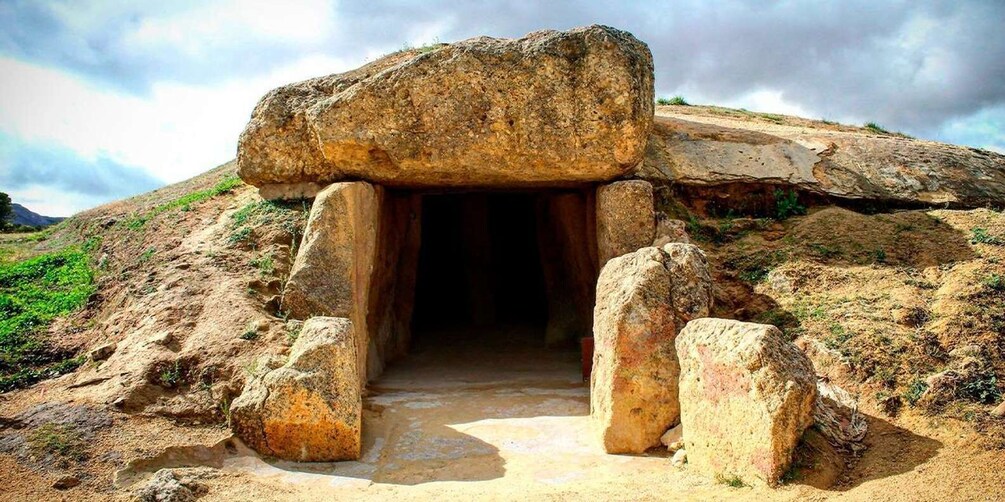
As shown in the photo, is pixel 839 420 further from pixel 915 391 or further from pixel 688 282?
pixel 688 282

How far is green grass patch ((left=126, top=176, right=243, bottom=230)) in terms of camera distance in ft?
36.4

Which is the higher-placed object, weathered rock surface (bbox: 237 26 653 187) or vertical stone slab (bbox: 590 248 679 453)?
weathered rock surface (bbox: 237 26 653 187)

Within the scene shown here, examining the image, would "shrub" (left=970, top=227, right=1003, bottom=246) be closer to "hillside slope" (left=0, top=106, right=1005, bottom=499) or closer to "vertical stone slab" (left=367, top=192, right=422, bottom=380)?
"hillside slope" (left=0, top=106, right=1005, bottom=499)

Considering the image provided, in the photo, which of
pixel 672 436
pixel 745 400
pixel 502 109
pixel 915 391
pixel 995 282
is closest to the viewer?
pixel 745 400

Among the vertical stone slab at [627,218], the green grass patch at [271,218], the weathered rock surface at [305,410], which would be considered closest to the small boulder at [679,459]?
the weathered rock surface at [305,410]

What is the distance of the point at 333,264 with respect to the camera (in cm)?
862

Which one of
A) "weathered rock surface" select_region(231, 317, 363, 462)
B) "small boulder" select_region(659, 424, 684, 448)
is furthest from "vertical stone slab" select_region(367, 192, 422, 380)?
"small boulder" select_region(659, 424, 684, 448)

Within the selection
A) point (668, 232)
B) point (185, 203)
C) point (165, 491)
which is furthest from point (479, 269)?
point (165, 491)

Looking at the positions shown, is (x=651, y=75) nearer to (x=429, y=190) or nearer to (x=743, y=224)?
(x=743, y=224)

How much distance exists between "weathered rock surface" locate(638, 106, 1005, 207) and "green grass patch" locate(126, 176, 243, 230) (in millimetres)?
6117

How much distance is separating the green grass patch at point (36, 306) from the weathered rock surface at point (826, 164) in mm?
7318

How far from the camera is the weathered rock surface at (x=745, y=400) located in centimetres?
527

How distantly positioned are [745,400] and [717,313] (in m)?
3.15

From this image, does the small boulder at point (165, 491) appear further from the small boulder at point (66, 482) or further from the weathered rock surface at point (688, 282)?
the weathered rock surface at point (688, 282)
